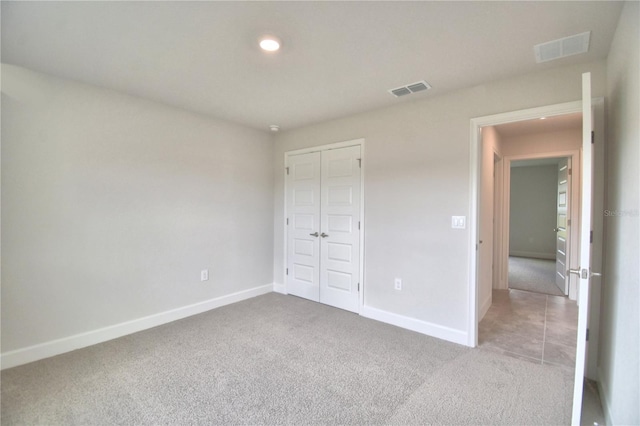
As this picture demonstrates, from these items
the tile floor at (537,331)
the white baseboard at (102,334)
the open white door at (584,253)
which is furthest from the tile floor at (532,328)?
the white baseboard at (102,334)

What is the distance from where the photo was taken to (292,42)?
1982mm

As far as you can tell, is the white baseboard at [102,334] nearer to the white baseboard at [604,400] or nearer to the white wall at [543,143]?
the white baseboard at [604,400]

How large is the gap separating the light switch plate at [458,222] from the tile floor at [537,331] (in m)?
1.14

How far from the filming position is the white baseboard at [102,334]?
236cm

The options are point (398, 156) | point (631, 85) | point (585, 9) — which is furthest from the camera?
point (398, 156)

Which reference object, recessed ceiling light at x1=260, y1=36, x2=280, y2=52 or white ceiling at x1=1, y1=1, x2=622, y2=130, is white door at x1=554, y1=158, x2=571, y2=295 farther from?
recessed ceiling light at x1=260, y1=36, x2=280, y2=52

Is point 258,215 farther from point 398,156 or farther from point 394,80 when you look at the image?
point 394,80

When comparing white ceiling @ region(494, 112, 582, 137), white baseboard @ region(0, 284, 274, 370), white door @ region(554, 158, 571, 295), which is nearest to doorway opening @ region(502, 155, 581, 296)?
white door @ region(554, 158, 571, 295)

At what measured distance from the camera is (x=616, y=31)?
179 cm

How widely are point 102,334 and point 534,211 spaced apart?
9250 mm

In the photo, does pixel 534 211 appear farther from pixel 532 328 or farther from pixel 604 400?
pixel 604 400

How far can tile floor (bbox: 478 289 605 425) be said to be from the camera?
7.91 feet

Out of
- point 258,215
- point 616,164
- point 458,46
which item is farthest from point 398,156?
point 258,215

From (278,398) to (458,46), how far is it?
8.94 ft
